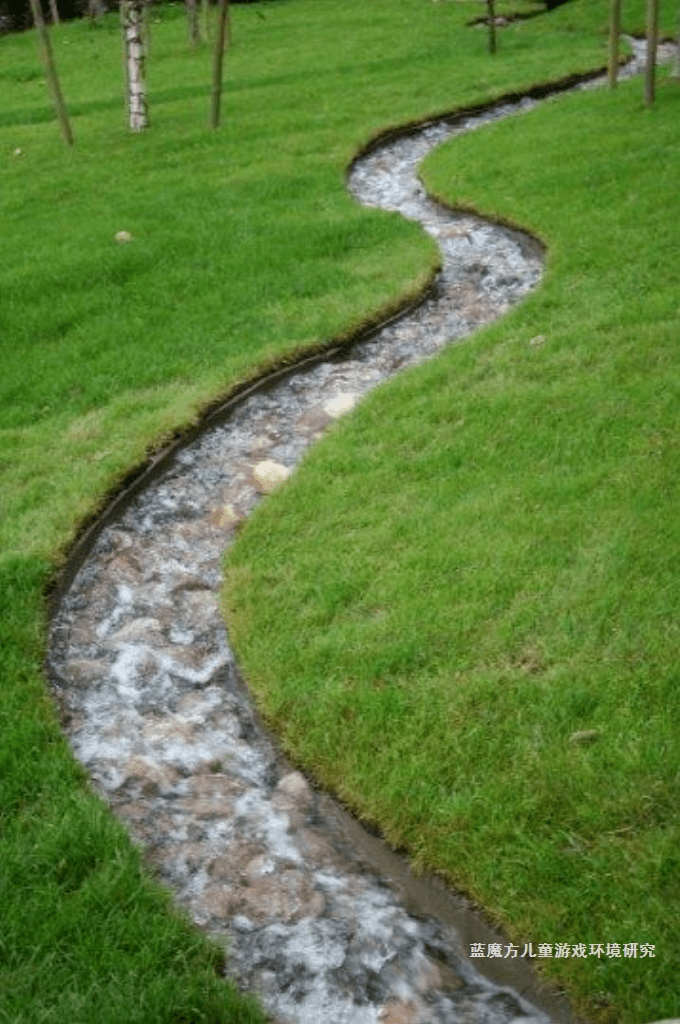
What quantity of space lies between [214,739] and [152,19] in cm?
4843

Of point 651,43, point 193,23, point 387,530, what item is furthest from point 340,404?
point 193,23

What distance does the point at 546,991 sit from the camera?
22.4 feet

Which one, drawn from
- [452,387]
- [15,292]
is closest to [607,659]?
[452,387]

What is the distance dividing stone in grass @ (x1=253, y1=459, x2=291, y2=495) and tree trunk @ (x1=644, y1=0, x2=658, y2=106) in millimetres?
15061

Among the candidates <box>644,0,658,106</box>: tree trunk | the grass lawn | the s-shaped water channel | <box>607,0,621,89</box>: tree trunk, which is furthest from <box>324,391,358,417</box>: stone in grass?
<box>607,0,621,89</box>: tree trunk

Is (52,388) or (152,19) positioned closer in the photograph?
(52,388)

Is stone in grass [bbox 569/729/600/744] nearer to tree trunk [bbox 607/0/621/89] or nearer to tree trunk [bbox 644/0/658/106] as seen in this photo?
tree trunk [bbox 644/0/658/106]

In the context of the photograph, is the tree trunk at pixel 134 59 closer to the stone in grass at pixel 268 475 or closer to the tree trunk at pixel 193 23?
the tree trunk at pixel 193 23

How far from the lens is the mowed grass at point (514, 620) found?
7332 millimetres

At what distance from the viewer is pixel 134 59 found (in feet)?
83.9

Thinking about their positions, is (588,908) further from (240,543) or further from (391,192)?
(391,192)

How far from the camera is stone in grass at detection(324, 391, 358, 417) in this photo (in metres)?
14.9

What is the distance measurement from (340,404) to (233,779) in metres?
7.33

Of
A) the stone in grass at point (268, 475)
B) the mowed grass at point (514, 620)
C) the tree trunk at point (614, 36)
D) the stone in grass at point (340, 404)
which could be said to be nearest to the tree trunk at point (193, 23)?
the tree trunk at point (614, 36)
